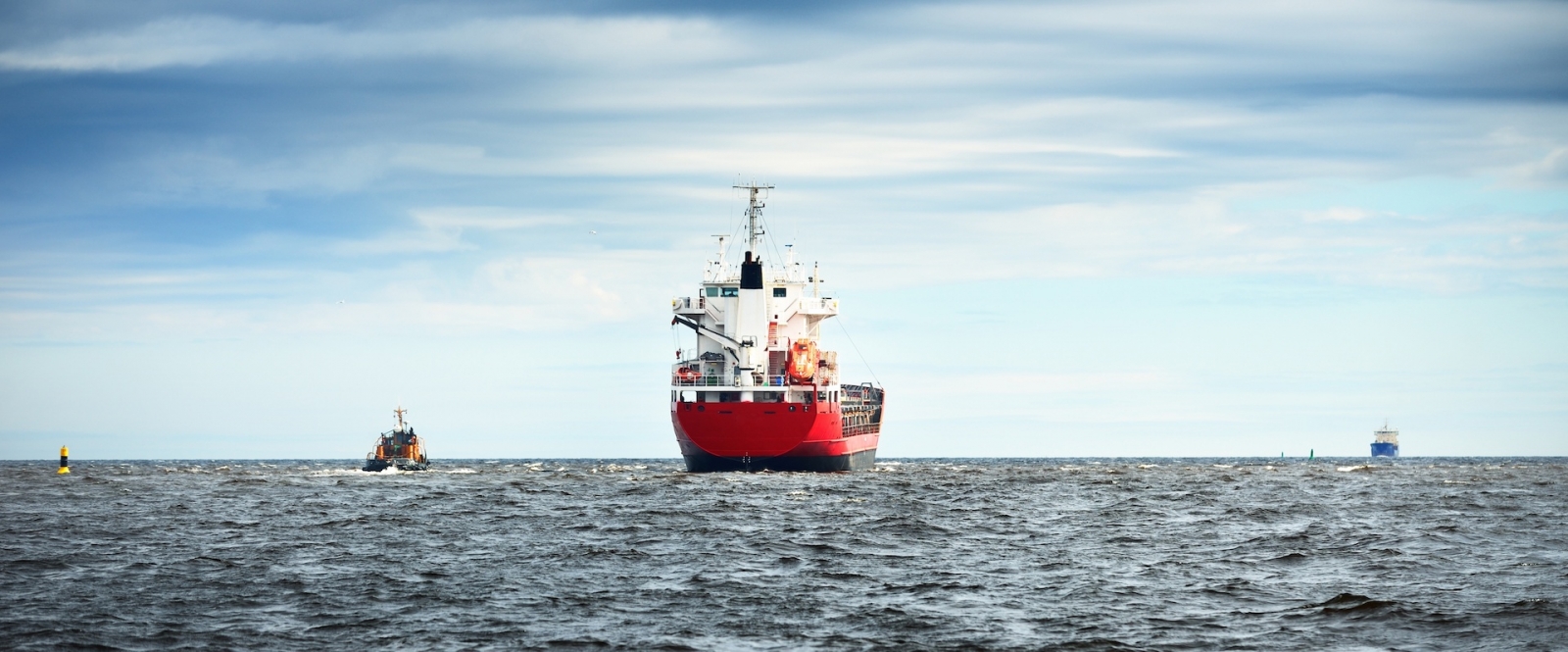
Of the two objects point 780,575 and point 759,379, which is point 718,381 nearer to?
point 759,379

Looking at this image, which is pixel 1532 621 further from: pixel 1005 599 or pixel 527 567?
pixel 527 567

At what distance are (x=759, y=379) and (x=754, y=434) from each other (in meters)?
4.59

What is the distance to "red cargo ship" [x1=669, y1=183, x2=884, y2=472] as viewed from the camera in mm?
73625

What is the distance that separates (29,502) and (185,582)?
32115 millimetres

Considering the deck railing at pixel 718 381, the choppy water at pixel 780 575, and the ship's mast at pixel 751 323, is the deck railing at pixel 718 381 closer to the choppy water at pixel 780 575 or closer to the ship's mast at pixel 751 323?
the ship's mast at pixel 751 323

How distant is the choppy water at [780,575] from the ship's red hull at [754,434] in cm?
1902

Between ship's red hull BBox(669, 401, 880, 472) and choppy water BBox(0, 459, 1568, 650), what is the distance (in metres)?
19.0

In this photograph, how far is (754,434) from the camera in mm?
73438

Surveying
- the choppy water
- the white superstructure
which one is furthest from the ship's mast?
the choppy water

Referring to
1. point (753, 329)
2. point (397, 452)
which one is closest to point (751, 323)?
point (753, 329)

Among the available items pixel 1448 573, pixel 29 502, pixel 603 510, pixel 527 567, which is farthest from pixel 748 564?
pixel 29 502

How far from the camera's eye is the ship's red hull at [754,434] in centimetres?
7319

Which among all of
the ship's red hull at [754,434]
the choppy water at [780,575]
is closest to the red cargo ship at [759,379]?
the ship's red hull at [754,434]

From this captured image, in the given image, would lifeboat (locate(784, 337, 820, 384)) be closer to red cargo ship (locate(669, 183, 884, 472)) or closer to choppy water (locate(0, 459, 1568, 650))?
red cargo ship (locate(669, 183, 884, 472))
